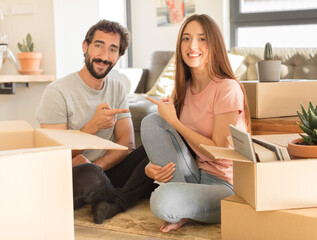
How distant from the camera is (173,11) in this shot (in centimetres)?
486

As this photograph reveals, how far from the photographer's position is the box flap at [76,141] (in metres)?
1.17

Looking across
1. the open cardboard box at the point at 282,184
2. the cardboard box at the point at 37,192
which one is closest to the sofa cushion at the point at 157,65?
the open cardboard box at the point at 282,184

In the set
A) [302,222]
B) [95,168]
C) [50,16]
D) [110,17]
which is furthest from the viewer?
[110,17]

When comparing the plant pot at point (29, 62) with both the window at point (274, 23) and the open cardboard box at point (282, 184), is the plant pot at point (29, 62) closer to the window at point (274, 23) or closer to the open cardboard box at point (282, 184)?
the window at point (274, 23)

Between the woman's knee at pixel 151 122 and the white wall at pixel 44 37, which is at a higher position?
the white wall at pixel 44 37

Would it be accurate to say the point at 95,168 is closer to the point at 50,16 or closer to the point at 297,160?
the point at 297,160

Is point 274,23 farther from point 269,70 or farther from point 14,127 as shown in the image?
point 14,127

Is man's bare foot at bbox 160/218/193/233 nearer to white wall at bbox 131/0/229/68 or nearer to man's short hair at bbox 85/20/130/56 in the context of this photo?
man's short hair at bbox 85/20/130/56

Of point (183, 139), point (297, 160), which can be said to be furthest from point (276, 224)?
point (183, 139)

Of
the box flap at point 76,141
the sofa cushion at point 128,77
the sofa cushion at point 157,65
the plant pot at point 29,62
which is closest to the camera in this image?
the box flap at point 76,141

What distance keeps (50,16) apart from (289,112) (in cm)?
224

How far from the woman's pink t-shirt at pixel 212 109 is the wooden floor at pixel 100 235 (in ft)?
1.36

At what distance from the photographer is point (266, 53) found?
2.35m

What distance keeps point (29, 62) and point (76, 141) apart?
8.82ft
